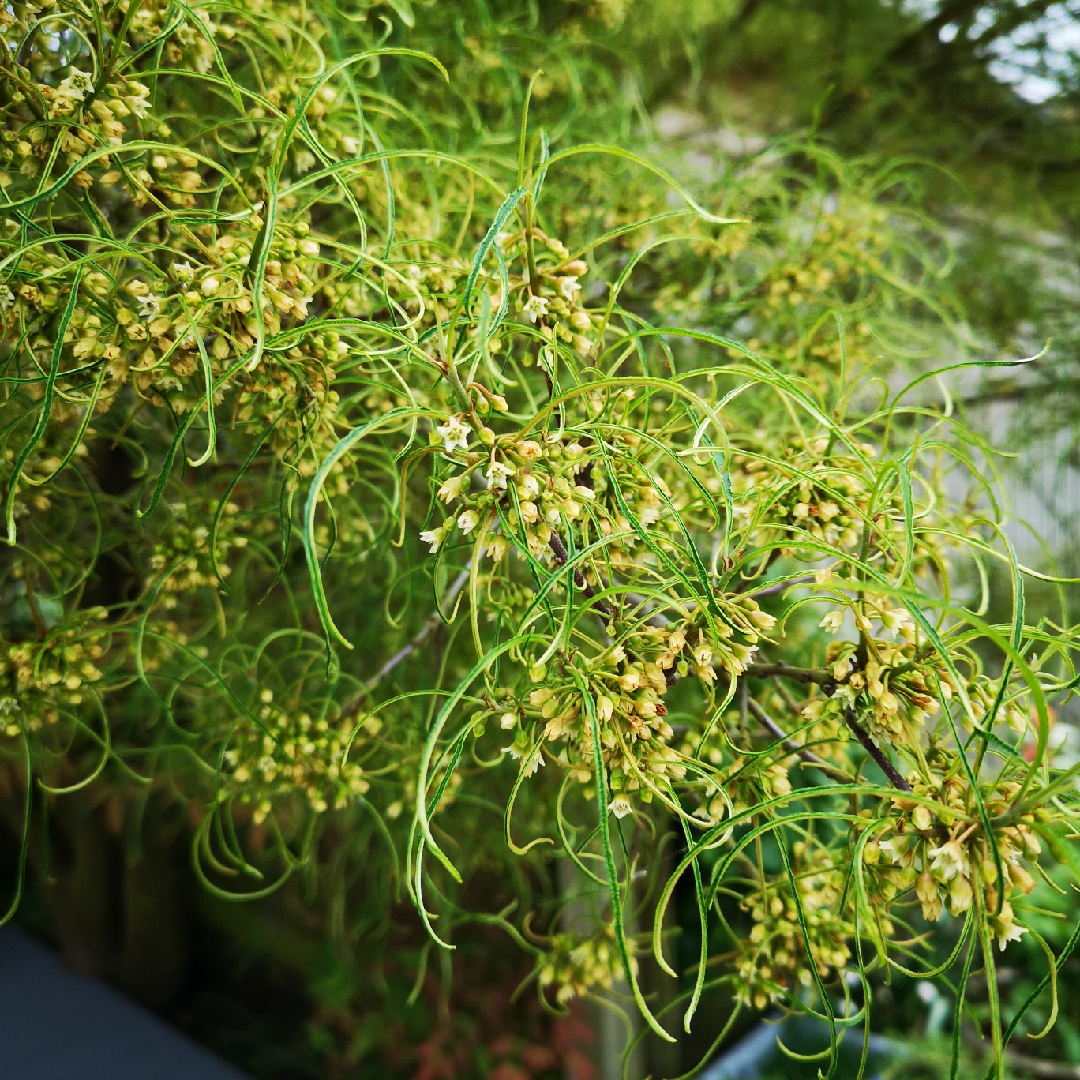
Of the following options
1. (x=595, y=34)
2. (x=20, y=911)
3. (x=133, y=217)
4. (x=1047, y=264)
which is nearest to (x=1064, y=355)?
(x=1047, y=264)

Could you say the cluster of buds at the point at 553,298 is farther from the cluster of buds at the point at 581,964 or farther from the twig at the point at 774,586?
the cluster of buds at the point at 581,964

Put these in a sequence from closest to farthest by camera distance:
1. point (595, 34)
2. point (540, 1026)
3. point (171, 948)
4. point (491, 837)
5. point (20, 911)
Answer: point (491, 837), point (595, 34), point (540, 1026), point (171, 948), point (20, 911)

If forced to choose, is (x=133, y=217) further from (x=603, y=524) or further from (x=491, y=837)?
(x=491, y=837)

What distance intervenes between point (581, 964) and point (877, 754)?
0.69ft

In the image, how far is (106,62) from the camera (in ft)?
0.89

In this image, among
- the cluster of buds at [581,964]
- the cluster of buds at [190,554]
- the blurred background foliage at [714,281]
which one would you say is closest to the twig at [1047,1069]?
the blurred background foliage at [714,281]

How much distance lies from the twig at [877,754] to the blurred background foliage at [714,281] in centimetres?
28

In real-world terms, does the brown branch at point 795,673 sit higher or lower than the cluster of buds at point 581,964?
higher

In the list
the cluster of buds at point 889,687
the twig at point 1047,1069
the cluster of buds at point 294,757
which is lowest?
the twig at point 1047,1069

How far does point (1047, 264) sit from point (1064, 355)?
0.54ft

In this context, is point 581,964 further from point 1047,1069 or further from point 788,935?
point 1047,1069

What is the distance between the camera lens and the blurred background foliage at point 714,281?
533 mm

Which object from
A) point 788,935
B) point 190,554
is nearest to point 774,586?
point 788,935

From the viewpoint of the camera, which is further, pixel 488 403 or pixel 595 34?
pixel 595 34
